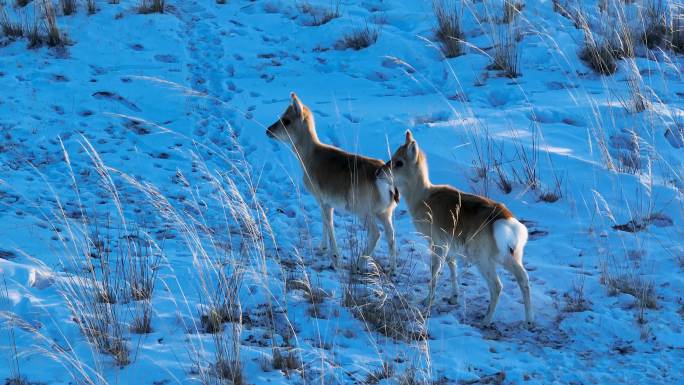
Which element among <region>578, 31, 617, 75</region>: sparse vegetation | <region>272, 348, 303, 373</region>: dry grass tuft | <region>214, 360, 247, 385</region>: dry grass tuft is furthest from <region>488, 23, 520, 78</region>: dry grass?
<region>214, 360, 247, 385</region>: dry grass tuft

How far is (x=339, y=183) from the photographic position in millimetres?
7035

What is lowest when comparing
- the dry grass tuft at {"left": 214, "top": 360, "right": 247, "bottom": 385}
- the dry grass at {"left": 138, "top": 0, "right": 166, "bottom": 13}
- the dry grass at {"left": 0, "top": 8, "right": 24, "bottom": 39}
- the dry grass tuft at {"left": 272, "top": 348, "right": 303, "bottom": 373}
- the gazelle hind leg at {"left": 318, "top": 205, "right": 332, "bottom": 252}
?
the gazelle hind leg at {"left": 318, "top": 205, "right": 332, "bottom": 252}

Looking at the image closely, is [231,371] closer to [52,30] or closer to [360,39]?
[360,39]

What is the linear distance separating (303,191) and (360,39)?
360 cm

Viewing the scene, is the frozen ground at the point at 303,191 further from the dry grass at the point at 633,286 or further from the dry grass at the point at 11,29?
the dry grass at the point at 11,29

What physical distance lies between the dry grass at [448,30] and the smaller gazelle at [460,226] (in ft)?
14.8

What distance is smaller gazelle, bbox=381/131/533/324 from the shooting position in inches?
223

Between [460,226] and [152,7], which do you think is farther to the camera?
[152,7]

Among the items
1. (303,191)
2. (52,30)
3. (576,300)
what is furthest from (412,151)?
(52,30)

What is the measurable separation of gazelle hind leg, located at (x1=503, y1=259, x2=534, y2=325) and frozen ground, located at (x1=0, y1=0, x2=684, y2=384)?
119mm

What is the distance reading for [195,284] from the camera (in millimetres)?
6004

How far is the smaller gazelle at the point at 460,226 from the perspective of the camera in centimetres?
568

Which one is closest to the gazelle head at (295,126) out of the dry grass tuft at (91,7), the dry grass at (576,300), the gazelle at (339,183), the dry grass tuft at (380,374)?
the gazelle at (339,183)

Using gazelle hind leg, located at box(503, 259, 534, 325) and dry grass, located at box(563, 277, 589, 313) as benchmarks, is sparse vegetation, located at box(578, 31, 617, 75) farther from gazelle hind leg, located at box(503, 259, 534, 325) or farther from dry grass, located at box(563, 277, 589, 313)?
gazelle hind leg, located at box(503, 259, 534, 325)
